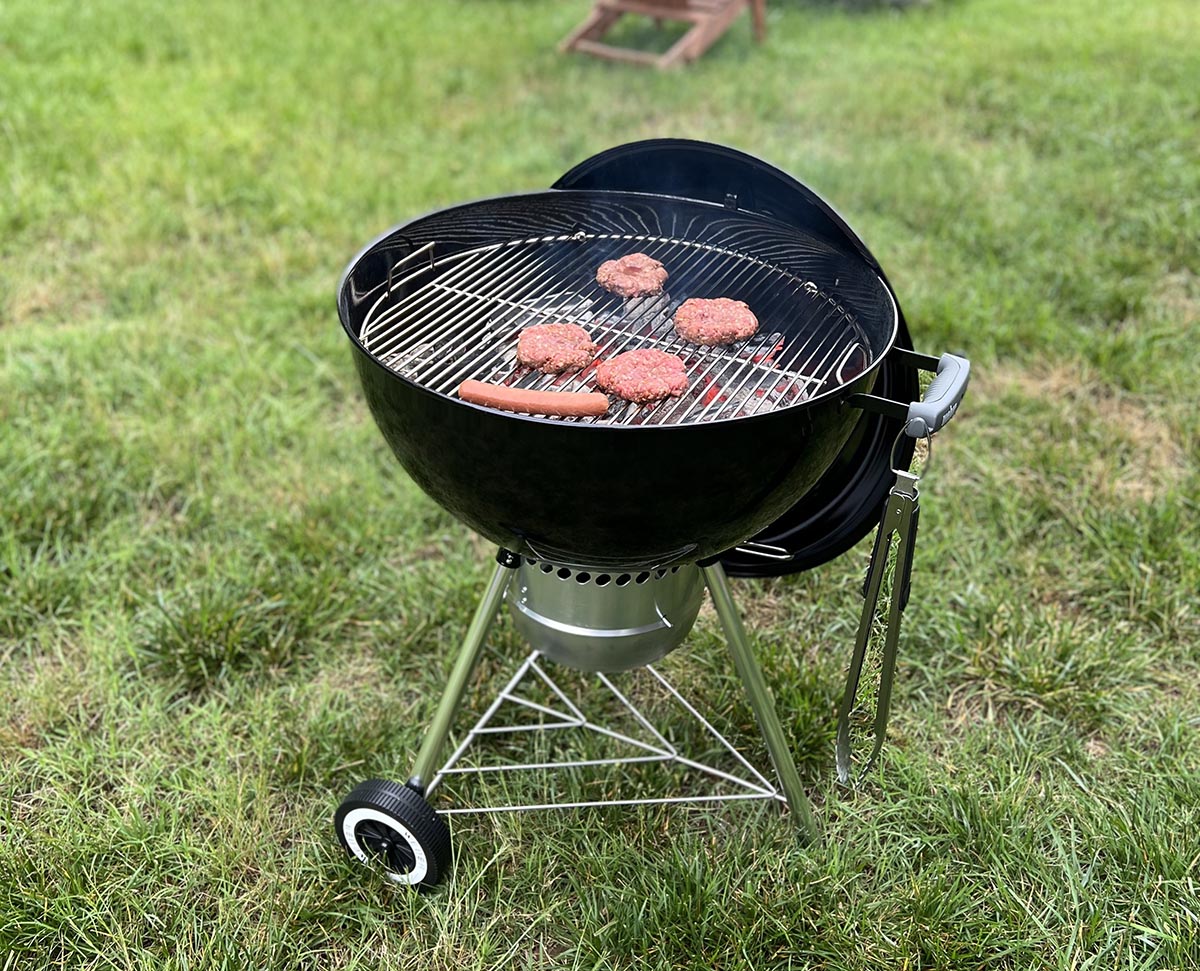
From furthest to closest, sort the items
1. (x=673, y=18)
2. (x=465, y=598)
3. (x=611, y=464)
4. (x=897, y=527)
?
(x=673, y=18) < (x=465, y=598) < (x=897, y=527) < (x=611, y=464)

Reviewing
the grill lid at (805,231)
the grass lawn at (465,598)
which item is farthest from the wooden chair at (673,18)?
the grill lid at (805,231)

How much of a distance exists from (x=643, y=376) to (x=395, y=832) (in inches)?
37.0

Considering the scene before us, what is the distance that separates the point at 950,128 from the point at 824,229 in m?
3.89

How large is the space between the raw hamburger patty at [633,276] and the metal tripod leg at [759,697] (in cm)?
Result: 54

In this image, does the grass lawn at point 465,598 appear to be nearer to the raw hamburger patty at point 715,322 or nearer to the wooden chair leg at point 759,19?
the raw hamburger patty at point 715,322

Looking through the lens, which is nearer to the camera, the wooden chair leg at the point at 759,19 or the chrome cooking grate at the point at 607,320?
the chrome cooking grate at the point at 607,320

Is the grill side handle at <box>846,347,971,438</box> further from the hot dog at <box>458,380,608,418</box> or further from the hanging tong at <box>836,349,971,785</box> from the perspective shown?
the hot dog at <box>458,380,608,418</box>

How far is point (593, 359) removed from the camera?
1.78 m

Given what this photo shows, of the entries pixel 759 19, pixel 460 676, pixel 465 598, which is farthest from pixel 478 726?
pixel 759 19

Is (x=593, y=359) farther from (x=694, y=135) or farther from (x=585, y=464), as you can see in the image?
(x=694, y=135)

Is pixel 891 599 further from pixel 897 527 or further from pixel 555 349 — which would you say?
pixel 555 349

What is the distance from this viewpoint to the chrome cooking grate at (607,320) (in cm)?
171

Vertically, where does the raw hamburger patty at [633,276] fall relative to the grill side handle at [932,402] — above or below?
below

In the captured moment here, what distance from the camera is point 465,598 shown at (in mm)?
2488
